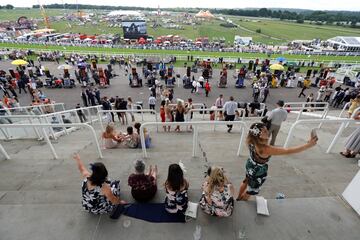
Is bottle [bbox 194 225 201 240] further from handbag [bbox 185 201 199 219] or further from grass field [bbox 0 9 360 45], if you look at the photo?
grass field [bbox 0 9 360 45]

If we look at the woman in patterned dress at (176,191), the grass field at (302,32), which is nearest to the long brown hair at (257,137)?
the woman in patterned dress at (176,191)

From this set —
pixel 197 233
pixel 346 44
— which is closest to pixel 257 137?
pixel 197 233

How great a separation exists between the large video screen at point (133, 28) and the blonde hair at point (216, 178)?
146 ft

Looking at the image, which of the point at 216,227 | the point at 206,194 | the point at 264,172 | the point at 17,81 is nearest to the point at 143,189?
the point at 206,194

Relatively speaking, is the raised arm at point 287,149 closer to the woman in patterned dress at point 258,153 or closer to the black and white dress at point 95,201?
the woman in patterned dress at point 258,153

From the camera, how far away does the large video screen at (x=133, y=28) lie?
41750mm

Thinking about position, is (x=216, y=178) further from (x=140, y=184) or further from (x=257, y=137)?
(x=140, y=184)

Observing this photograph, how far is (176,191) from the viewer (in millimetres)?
2760

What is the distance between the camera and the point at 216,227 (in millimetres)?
2820

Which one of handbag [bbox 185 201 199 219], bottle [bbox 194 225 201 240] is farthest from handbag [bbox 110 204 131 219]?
bottle [bbox 194 225 201 240]

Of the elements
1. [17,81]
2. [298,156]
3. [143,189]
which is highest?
[143,189]

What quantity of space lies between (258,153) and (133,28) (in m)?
44.9

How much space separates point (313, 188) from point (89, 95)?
44.0 feet

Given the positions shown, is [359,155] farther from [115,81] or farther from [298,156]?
[115,81]
